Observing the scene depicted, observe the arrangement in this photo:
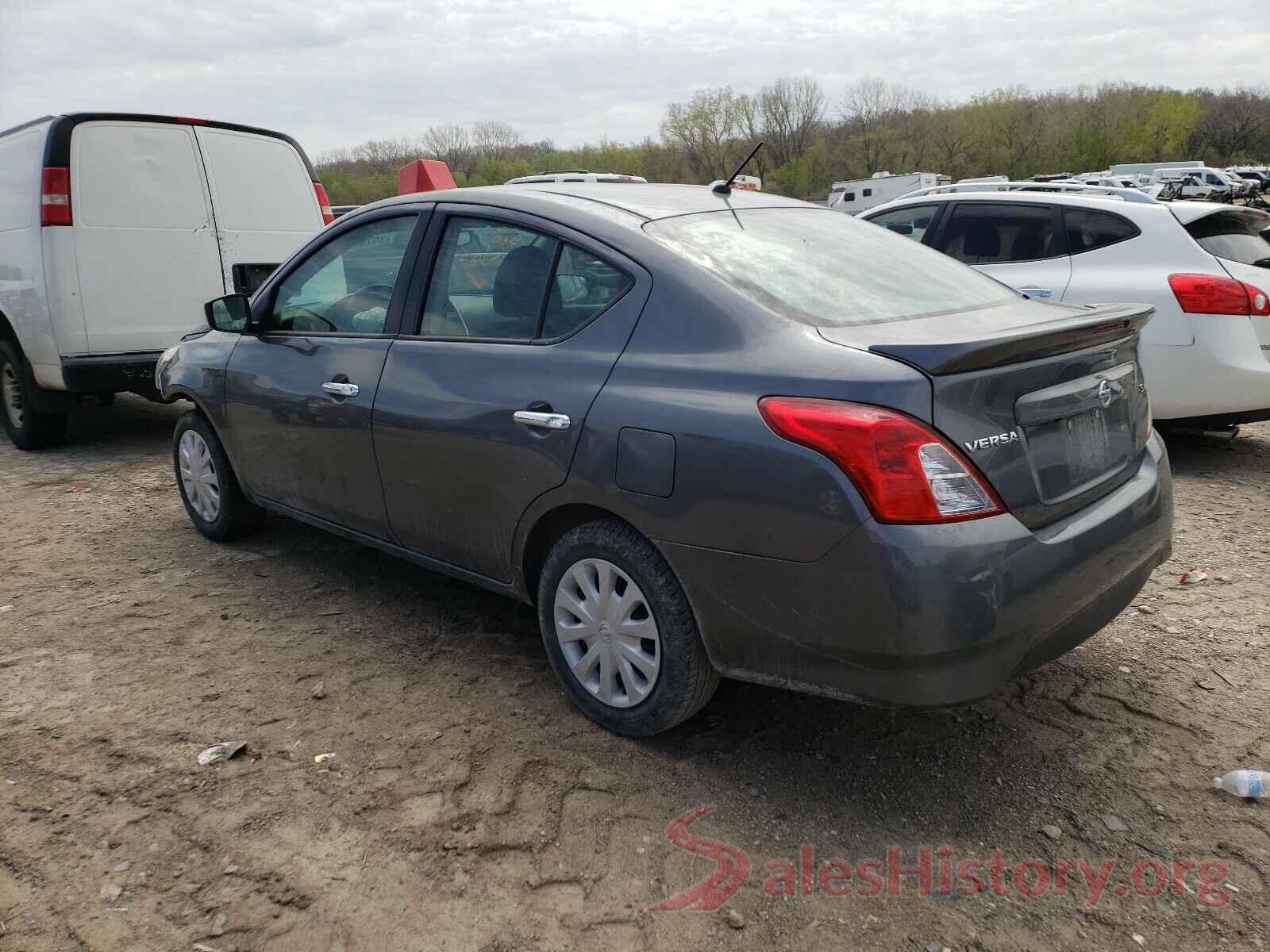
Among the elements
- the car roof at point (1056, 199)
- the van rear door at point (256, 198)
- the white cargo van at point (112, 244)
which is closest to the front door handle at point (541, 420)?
the white cargo van at point (112, 244)

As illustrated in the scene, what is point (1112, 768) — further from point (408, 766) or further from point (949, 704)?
point (408, 766)

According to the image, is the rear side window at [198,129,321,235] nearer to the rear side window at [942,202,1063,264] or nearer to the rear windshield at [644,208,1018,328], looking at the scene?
the rear side window at [942,202,1063,264]

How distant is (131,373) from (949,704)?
5.95m

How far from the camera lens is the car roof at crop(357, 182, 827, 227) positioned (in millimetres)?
3158

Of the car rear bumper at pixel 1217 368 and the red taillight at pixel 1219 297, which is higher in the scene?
the red taillight at pixel 1219 297

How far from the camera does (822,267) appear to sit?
303 centimetres

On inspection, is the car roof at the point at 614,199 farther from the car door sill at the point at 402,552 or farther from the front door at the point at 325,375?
the car door sill at the point at 402,552

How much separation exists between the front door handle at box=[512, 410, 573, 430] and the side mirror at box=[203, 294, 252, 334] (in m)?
1.88

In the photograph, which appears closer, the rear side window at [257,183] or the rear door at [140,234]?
the rear door at [140,234]

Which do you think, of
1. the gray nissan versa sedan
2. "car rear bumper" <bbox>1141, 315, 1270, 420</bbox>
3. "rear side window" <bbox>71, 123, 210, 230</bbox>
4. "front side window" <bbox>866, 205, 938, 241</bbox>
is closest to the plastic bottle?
the gray nissan versa sedan

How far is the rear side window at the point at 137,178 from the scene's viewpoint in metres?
6.33

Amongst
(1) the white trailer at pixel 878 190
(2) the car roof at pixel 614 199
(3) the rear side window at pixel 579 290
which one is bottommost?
(3) the rear side window at pixel 579 290

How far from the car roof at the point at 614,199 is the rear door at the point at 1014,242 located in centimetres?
308

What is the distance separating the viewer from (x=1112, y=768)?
279cm
